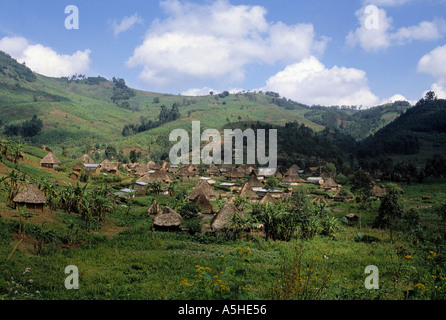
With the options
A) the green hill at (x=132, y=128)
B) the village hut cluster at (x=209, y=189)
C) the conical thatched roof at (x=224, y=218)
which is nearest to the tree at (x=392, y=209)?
the village hut cluster at (x=209, y=189)

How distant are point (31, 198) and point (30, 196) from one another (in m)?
0.17

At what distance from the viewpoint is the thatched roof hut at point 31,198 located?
21156 mm

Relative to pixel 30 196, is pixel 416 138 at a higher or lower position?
higher

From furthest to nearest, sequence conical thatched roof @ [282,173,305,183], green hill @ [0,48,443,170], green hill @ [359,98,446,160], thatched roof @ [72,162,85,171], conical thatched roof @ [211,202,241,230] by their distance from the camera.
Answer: green hill @ [359,98,446,160], green hill @ [0,48,443,170], conical thatched roof @ [282,173,305,183], thatched roof @ [72,162,85,171], conical thatched roof @ [211,202,241,230]

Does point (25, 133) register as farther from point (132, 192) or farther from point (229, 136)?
point (132, 192)

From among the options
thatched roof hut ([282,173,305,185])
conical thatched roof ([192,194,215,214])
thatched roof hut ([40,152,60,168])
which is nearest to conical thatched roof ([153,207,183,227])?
conical thatched roof ([192,194,215,214])

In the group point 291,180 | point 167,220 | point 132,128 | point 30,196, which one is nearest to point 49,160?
point 30,196

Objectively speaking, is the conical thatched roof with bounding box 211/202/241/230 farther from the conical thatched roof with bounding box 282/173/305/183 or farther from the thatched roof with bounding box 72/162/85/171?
the conical thatched roof with bounding box 282/173/305/183

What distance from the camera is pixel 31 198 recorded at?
21.3 meters

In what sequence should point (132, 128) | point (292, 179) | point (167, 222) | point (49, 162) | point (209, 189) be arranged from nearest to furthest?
point (167, 222) → point (209, 189) → point (49, 162) → point (292, 179) → point (132, 128)

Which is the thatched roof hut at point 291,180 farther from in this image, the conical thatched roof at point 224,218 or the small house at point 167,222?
the small house at point 167,222

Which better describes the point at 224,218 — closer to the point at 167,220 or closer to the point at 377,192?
the point at 167,220

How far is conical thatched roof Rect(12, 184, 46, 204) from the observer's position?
21156mm

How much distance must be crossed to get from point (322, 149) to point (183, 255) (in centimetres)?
8552
